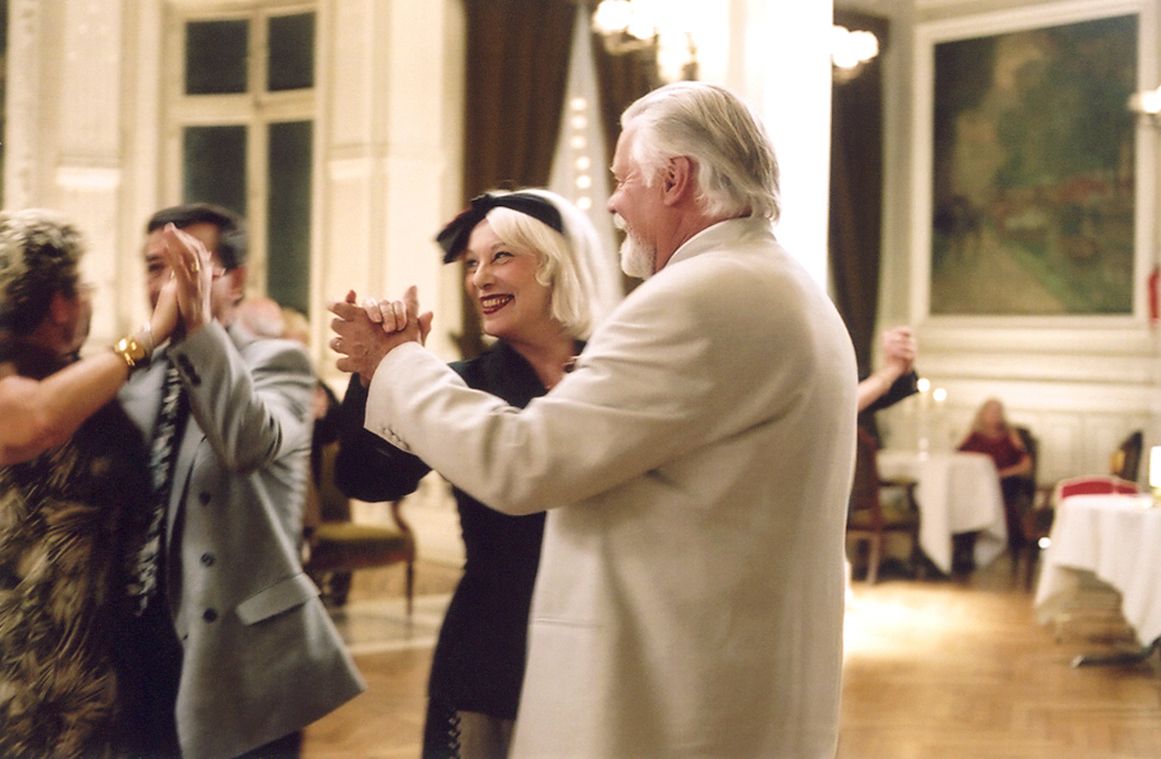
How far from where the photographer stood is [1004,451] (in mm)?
8438

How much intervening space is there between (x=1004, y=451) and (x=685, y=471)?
7.39 meters

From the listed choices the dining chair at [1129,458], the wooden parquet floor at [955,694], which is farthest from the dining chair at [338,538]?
the dining chair at [1129,458]

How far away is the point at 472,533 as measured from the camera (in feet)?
6.44

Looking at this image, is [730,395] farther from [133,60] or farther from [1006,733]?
[133,60]

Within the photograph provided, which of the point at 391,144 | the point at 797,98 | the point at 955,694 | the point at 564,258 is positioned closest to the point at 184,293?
the point at 564,258

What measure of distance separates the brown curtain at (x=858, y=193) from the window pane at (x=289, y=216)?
4021 mm

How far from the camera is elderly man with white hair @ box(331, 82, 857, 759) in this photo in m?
1.47

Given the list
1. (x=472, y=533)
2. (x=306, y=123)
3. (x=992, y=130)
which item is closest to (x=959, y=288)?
(x=992, y=130)

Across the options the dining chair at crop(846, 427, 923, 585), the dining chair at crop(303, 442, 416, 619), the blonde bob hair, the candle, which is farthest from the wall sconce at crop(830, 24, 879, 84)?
the blonde bob hair

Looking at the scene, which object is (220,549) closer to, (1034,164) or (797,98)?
(797,98)

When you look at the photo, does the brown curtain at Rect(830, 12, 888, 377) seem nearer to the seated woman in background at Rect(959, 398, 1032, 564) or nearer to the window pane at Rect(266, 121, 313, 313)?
the seated woman in background at Rect(959, 398, 1032, 564)

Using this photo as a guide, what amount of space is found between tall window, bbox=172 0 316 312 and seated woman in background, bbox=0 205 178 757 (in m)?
6.35

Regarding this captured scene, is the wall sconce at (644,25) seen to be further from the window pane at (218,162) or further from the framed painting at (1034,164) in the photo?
the framed painting at (1034,164)

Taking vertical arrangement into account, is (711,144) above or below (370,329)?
above
